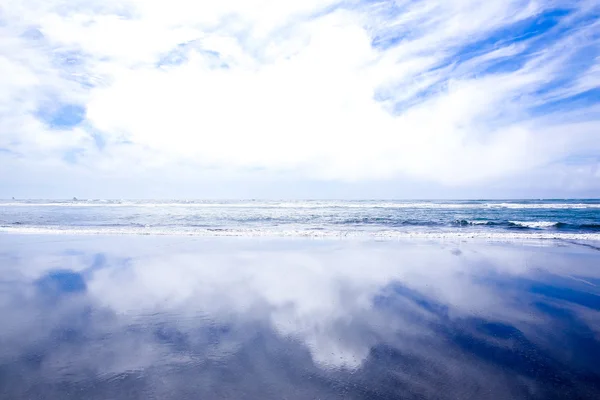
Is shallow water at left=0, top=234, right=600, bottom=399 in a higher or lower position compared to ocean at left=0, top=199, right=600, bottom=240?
higher

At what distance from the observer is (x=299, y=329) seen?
16.3 feet

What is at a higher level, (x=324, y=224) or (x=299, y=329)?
(x=299, y=329)

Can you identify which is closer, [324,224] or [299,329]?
[299,329]

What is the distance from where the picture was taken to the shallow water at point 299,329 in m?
3.49

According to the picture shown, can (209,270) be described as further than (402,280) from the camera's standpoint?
Yes

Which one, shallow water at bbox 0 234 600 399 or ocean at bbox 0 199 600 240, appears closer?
shallow water at bbox 0 234 600 399

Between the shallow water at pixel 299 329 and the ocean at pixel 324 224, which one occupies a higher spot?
the shallow water at pixel 299 329

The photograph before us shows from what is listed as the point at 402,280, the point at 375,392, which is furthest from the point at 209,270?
the point at 375,392

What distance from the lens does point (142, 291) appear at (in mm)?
7059

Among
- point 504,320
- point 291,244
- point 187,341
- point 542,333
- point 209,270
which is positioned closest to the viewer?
point 187,341

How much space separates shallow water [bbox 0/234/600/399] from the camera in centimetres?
349

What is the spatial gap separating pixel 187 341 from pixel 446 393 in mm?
3295

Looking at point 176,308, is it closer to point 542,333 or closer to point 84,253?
point 542,333

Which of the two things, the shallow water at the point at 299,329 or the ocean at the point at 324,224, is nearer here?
the shallow water at the point at 299,329
